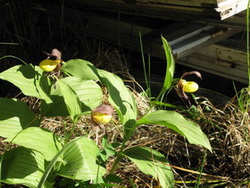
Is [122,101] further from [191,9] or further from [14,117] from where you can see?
[191,9]

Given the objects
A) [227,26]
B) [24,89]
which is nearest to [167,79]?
[24,89]

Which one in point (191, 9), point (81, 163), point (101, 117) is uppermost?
point (191, 9)

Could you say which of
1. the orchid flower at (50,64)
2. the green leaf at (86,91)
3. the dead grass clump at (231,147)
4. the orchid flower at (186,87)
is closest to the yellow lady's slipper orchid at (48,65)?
the orchid flower at (50,64)

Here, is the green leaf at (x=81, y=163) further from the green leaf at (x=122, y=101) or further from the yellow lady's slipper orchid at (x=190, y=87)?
the yellow lady's slipper orchid at (x=190, y=87)

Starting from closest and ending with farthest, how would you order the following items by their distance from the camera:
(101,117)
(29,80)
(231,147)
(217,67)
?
(101,117)
(29,80)
(231,147)
(217,67)

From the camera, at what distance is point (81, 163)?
4.00 feet

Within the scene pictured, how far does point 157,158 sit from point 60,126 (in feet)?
1.54

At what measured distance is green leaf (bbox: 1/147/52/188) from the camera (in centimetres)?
123

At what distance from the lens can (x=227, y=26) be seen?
198cm

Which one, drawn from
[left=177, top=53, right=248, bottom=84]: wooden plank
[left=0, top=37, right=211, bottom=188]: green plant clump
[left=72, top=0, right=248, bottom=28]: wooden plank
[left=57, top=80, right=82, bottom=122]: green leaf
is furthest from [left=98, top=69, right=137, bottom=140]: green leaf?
[left=177, top=53, right=248, bottom=84]: wooden plank

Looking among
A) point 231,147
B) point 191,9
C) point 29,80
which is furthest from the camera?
point 191,9

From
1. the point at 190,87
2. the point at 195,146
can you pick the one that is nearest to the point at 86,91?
the point at 190,87

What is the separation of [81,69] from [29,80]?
0.19 metres

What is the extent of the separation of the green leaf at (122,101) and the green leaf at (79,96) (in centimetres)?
8
